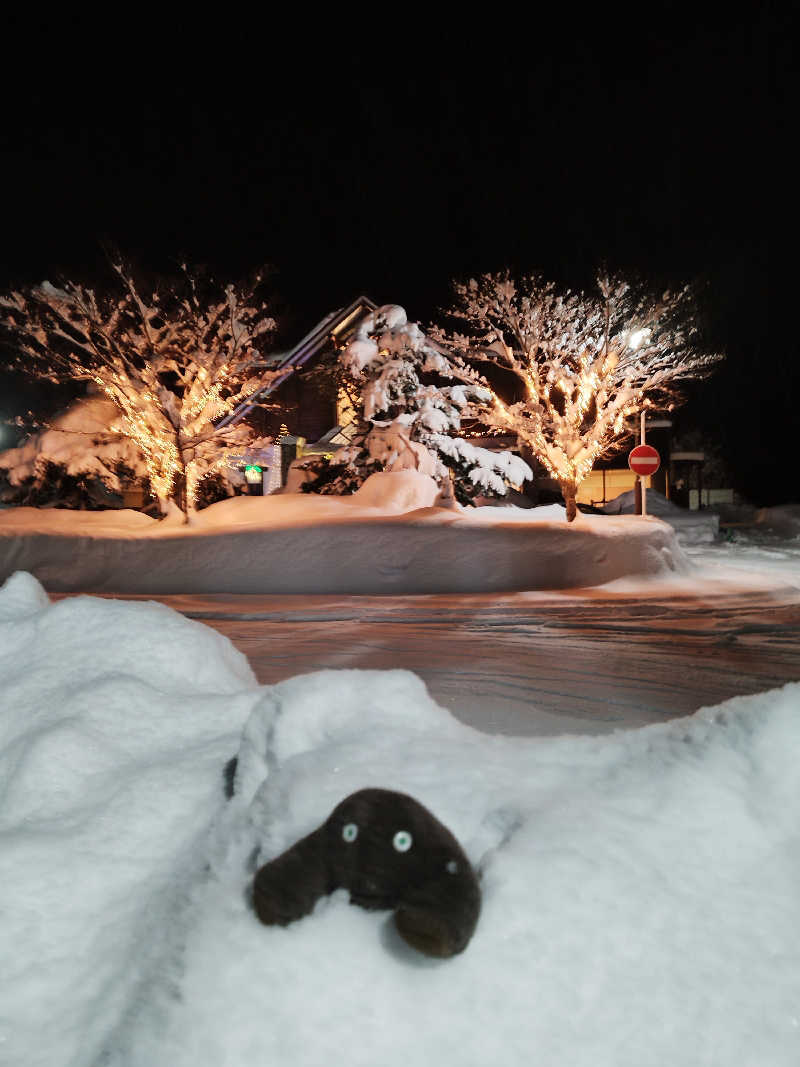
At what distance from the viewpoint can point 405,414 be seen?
19.5 m

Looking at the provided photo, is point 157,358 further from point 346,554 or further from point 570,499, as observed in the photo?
point 570,499

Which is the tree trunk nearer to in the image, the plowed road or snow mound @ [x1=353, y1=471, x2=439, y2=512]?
snow mound @ [x1=353, y1=471, x2=439, y2=512]

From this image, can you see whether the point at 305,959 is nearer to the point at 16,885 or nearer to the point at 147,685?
the point at 16,885

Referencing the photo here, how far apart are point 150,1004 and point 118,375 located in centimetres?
1701

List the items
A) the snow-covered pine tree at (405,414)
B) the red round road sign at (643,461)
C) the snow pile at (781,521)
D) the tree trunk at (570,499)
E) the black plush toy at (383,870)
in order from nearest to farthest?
1. the black plush toy at (383,870)
2. the red round road sign at (643,461)
3. the tree trunk at (570,499)
4. the snow-covered pine tree at (405,414)
5. the snow pile at (781,521)

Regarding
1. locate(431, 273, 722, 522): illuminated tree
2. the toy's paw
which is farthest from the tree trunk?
the toy's paw

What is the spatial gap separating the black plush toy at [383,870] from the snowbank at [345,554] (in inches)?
442

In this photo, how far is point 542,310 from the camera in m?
18.0

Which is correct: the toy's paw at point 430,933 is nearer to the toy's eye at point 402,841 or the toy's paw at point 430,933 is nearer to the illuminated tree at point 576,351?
the toy's eye at point 402,841

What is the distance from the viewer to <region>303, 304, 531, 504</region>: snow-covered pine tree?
62.5 feet

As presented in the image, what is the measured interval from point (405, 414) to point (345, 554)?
7.16 meters

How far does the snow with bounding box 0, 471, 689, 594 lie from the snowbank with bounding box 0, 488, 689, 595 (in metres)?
0.02

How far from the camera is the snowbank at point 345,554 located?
1323 centimetres

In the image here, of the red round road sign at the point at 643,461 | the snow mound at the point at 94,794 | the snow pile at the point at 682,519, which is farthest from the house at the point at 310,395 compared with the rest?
the snow mound at the point at 94,794
